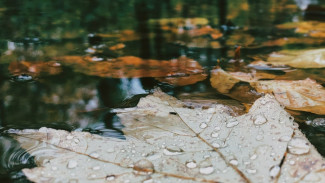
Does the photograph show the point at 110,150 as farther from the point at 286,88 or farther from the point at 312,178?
the point at 286,88

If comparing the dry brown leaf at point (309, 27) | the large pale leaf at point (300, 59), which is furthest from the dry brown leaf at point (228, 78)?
the dry brown leaf at point (309, 27)

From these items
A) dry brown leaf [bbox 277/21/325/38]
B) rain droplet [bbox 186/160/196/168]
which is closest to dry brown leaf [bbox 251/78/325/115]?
rain droplet [bbox 186/160/196/168]

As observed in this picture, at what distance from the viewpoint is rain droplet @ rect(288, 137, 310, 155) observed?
536 millimetres

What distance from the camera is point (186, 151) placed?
59 centimetres

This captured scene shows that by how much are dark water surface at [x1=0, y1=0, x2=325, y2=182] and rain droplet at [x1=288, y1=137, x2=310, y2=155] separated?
0.31 feet

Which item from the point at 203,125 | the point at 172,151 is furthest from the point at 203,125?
the point at 172,151

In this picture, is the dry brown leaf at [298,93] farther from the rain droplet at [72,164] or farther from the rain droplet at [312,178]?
the rain droplet at [72,164]

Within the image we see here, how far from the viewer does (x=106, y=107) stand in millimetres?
878

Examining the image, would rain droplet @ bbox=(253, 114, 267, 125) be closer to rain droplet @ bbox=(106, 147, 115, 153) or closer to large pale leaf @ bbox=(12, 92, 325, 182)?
large pale leaf @ bbox=(12, 92, 325, 182)

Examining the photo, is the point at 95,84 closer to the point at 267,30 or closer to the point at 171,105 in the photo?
the point at 171,105

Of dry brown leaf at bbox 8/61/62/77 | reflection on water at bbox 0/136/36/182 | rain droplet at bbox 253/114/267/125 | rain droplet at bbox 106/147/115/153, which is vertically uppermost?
dry brown leaf at bbox 8/61/62/77

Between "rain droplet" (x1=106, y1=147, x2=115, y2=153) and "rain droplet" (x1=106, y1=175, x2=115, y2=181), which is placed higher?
"rain droplet" (x1=106, y1=147, x2=115, y2=153)

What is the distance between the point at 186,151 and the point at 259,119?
18 centimetres

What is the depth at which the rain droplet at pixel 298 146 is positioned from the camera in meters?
0.54
